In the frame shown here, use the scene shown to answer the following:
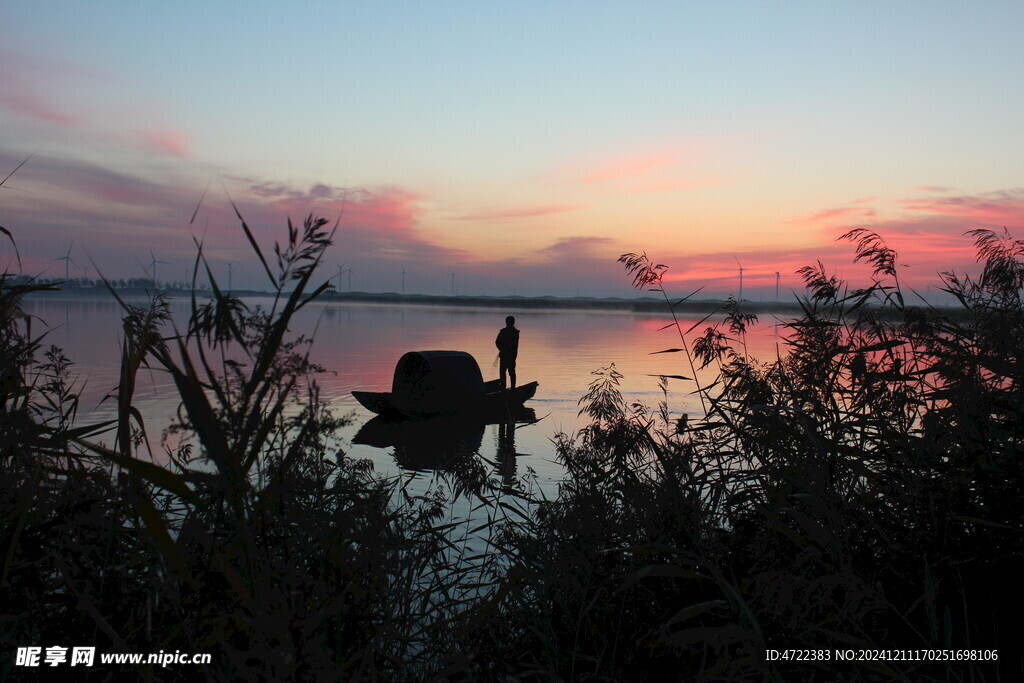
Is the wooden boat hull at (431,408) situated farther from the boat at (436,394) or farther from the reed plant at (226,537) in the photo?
the reed plant at (226,537)

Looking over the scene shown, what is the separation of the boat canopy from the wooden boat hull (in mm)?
80

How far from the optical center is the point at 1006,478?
3.97 metres

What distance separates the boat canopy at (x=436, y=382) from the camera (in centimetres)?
1978

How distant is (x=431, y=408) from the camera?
66.3 feet

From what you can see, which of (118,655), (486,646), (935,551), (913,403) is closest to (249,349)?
(118,655)

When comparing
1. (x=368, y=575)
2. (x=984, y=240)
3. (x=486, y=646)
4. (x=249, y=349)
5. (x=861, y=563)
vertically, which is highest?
(x=984, y=240)

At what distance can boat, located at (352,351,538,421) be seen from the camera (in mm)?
19766

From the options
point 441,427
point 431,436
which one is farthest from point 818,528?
point 441,427

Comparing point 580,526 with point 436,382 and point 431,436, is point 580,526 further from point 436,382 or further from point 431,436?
point 436,382

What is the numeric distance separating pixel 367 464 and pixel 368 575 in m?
2.64

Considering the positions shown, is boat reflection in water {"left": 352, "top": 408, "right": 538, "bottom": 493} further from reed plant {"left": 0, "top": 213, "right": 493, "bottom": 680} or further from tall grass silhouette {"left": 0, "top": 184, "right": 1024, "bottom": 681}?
reed plant {"left": 0, "top": 213, "right": 493, "bottom": 680}

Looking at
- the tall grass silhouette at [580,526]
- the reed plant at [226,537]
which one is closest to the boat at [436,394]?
the tall grass silhouette at [580,526]

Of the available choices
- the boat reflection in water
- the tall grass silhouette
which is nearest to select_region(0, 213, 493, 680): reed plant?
the tall grass silhouette

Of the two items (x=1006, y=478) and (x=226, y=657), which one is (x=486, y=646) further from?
(x=1006, y=478)
